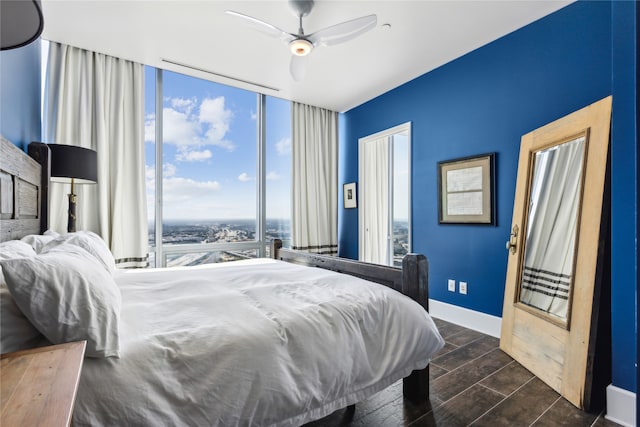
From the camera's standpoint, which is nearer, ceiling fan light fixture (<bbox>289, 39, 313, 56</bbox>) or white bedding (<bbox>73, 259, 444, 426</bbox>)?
white bedding (<bbox>73, 259, 444, 426</bbox>)

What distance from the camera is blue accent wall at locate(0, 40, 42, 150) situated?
1756 mm

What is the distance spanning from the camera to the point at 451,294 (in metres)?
3.26

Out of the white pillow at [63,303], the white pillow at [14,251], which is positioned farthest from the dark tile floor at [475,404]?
the white pillow at [14,251]

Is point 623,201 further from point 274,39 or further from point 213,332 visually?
point 274,39

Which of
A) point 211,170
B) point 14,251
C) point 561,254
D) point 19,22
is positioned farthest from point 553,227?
point 211,170

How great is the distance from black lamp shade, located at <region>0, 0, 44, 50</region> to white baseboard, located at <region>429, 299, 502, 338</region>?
3380mm

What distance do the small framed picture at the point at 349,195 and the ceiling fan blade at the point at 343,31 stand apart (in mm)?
2497

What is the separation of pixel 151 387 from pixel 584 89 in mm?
3162

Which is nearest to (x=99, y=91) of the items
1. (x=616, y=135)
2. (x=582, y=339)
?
(x=616, y=135)

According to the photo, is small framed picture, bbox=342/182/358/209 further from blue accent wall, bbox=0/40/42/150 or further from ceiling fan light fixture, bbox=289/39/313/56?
blue accent wall, bbox=0/40/42/150

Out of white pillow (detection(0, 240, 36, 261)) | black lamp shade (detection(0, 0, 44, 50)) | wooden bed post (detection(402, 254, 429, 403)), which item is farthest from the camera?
wooden bed post (detection(402, 254, 429, 403))

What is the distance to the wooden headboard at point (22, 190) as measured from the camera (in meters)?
1.47

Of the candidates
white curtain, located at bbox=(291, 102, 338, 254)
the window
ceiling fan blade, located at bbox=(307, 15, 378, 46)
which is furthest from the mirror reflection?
the window

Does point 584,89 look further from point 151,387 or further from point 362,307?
point 151,387
